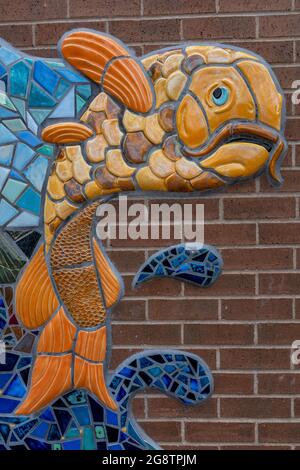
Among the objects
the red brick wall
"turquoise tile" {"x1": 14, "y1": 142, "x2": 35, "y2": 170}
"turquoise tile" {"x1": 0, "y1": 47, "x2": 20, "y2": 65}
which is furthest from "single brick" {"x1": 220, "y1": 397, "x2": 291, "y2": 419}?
"turquoise tile" {"x1": 0, "y1": 47, "x2": 20, "y2": 65}

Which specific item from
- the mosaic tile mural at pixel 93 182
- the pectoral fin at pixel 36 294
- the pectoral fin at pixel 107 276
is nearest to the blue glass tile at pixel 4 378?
the mosaic tile mural at pixel 93 182

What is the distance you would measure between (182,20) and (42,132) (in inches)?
25.4

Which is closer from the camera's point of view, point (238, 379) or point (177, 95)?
point (177, 95)

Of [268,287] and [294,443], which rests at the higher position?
[268,287]

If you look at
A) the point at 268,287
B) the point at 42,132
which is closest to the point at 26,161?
the point at 42,132

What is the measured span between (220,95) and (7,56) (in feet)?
2.56

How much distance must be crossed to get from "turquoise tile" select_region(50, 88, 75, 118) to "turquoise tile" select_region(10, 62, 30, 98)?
137 millimetres

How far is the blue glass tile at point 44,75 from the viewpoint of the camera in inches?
80.4

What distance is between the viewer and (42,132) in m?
2.06

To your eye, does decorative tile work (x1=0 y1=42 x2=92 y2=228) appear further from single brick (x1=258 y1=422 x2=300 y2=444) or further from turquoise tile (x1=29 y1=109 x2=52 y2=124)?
single brick (x1=258 y1=422 x2=300 y2=444)

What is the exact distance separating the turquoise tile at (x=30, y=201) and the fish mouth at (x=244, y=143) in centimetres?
56

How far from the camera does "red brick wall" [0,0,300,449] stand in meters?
2.04

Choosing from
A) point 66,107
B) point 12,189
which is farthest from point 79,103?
point 12,189

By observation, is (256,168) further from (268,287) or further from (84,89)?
(84,89)
